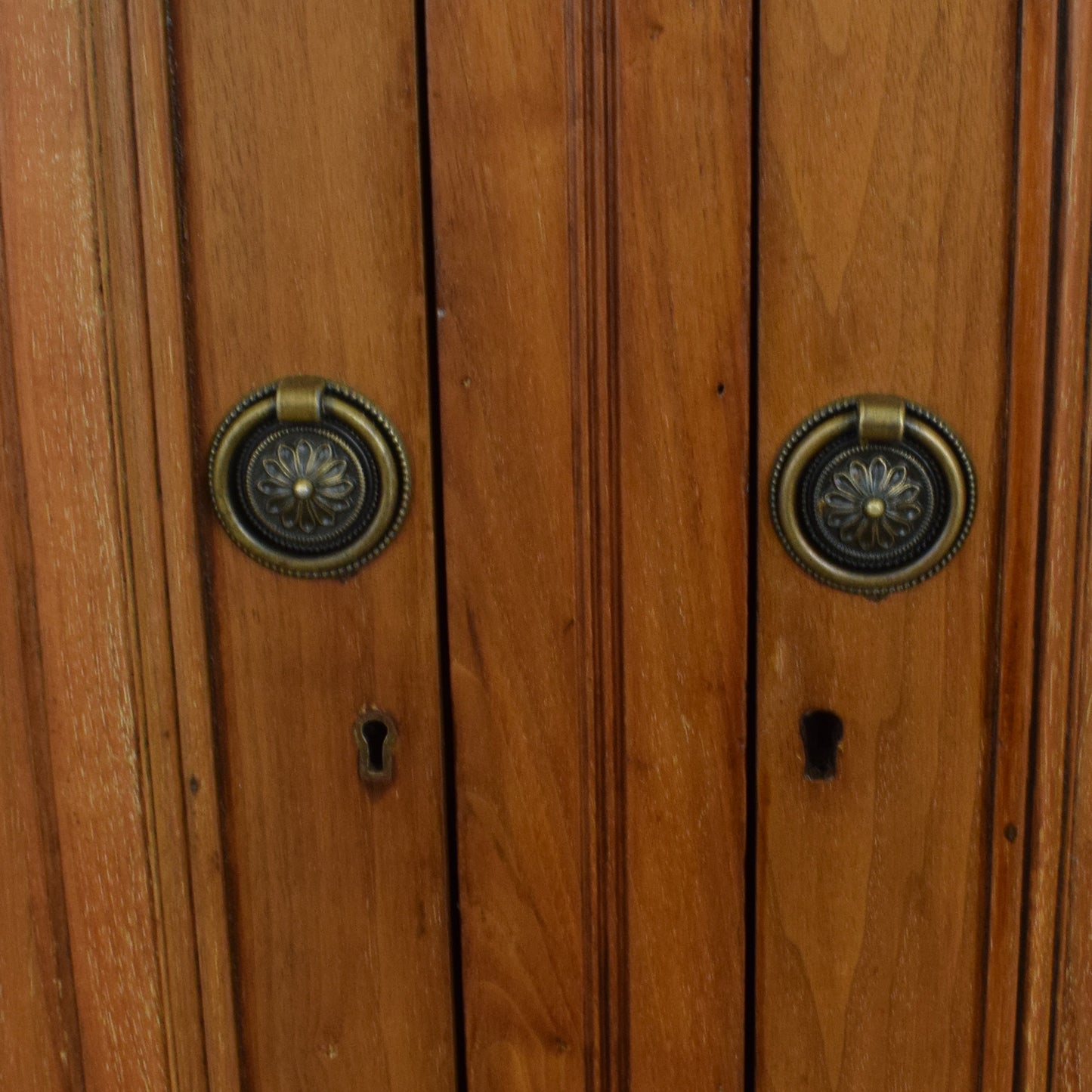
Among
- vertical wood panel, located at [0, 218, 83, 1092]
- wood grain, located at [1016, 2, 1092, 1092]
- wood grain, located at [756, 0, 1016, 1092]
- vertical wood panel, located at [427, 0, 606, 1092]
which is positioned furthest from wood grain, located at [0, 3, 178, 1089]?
wood grain, located at [1016, 2, 1092, 1092]

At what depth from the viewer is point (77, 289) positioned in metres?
0.45

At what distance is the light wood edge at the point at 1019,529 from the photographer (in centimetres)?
42

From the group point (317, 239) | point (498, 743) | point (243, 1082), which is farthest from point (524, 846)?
point (317, 239)

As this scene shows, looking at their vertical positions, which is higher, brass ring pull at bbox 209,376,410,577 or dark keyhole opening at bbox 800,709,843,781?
brass ring pull at bbox 209,376,410,577

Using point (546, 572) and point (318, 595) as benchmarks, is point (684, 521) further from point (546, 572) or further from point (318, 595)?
point (318, 595)

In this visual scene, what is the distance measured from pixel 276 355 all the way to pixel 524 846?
25 centimetres

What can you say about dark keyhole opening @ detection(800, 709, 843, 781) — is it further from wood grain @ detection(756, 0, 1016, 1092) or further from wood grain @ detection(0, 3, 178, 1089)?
wood grain @ detection(0, 3, 178, 1089)

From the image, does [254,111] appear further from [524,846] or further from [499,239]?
[524,846]

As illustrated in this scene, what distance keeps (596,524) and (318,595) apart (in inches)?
5.1

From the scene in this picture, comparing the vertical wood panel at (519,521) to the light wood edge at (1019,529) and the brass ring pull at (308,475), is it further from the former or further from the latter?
→ the light wood edge at (1019,529)

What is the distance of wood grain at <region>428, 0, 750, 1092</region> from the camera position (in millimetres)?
437

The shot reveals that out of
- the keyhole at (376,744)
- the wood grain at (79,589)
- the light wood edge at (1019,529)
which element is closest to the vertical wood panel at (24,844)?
the wood grain at (79,589)

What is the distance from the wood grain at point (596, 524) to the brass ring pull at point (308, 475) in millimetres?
32

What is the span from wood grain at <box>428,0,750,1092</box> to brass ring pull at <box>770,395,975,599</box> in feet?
0.09
